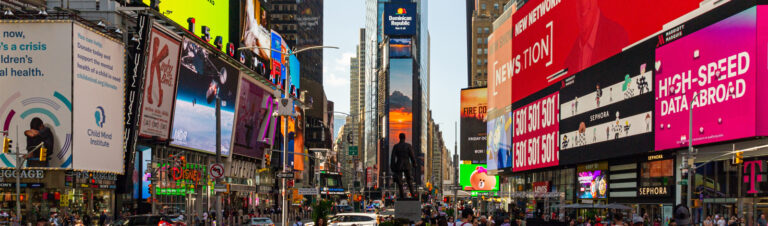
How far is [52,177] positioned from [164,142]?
49.3 feet

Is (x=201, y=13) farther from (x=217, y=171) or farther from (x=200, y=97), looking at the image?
(x=217, y=171)

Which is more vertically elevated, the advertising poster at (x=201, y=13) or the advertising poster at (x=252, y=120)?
the advertising poster at (x=201, y=13)

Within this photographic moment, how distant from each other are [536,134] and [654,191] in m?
24.8

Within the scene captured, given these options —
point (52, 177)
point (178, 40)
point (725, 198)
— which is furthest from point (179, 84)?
point (725, 198)

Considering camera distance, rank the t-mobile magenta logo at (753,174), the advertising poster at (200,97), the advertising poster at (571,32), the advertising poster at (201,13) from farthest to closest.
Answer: the advertising poster at (200,97) → the advertising poster at (201,13) → the advertising poster at (571,32) → the t-mobile magenta logo at (753,174)

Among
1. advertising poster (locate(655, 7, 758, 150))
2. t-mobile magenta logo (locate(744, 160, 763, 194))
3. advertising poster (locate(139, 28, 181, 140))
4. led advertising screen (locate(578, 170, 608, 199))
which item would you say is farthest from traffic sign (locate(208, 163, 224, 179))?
led advertising screen (locate(578, 170, 608, 199))

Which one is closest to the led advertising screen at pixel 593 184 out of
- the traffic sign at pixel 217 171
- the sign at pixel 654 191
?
the sign at pixel 654 191

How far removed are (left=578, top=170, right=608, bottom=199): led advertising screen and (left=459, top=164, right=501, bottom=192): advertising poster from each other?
37.1 meters

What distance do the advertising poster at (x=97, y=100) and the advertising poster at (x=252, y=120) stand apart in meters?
32.7

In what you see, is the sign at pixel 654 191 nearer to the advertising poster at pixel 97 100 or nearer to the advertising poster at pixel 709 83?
the advertising poster at pixel 709 83

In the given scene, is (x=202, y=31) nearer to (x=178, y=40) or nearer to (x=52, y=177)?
(x=178, y=40)

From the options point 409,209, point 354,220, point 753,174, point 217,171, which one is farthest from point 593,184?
point 409,209

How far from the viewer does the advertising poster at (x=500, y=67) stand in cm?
9725

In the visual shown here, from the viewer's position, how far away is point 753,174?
49.1 metres
